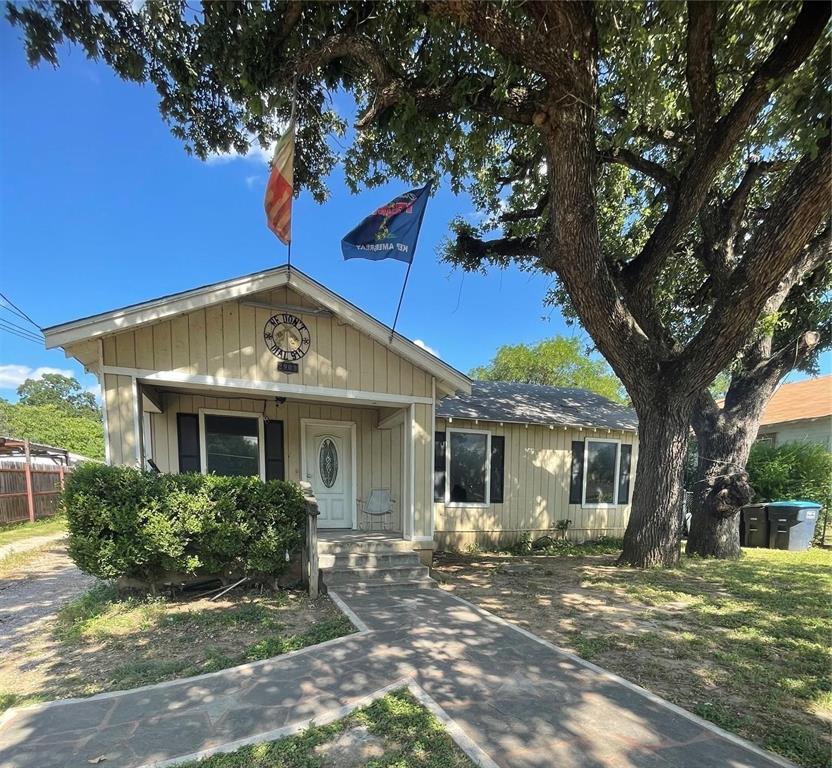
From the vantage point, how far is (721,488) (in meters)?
7.85

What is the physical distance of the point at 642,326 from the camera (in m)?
7.17

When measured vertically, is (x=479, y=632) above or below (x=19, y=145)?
below

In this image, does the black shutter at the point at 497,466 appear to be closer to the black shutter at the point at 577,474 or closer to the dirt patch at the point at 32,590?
the black shutter at the point at 577,474

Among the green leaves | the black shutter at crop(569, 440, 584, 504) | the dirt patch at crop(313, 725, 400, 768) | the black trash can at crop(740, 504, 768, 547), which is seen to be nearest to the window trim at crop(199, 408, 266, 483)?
the dirt patch at crop(313, 725, 400, 768)

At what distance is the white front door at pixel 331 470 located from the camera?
8.00 meters

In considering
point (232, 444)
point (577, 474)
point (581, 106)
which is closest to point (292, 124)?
point (581, 106)

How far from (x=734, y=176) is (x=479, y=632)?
8.30 m

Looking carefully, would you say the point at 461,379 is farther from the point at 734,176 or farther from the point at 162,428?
the point at 734,176

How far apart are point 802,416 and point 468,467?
13617 mm

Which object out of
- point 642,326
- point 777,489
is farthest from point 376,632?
point 777,489

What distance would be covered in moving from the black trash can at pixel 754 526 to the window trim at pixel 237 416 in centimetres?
1125

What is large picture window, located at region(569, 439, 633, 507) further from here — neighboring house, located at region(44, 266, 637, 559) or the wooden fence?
the wooden fence

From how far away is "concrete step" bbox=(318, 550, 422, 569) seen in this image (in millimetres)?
5879

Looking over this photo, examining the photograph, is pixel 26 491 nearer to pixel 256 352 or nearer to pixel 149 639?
pixel 256 352
